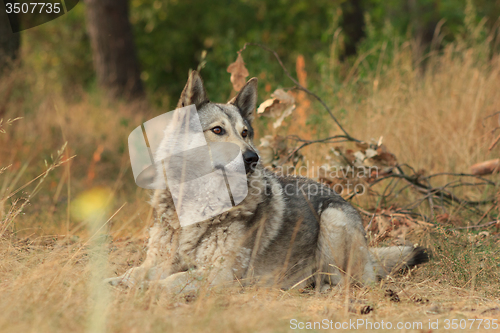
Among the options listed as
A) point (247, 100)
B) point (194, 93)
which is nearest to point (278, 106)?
point (247, 100)

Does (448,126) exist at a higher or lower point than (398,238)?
higher

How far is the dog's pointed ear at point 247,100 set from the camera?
153 inches

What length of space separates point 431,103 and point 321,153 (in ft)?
6.29

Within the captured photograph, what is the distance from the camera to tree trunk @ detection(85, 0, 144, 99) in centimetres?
973

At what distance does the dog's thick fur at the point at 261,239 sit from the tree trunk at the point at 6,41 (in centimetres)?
512

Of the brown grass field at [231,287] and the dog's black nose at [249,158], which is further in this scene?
the dog's black nose at [249,158]

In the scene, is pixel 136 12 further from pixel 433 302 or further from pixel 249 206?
pixel 433 302

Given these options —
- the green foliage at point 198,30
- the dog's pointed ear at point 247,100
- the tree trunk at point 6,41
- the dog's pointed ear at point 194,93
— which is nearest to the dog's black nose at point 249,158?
the dog's pointed ear at point 194,93

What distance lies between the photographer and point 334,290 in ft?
10.5

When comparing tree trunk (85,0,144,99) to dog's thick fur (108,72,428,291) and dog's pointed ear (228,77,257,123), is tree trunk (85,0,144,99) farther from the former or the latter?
dog's thick fur (108,72,428,291)

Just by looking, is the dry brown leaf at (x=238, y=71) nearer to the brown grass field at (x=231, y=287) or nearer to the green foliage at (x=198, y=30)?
the brown grass field at (x=231, y=287)

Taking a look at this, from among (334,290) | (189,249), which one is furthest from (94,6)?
(334,290)

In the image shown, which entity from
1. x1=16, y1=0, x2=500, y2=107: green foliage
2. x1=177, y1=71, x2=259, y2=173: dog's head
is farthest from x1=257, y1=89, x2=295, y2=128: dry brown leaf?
x1=16, y1=0, x2=500, y2=107: green foliage

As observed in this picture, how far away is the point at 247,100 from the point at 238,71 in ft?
1.48
